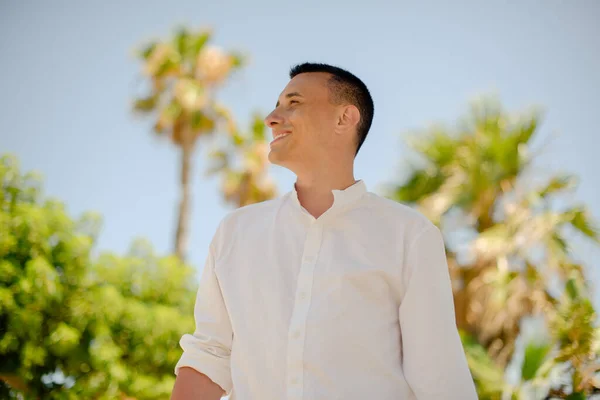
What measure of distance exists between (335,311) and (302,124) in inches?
25.2

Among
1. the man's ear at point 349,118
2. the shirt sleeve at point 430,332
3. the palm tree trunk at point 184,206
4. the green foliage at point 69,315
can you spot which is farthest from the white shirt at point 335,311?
the palm tree trunk at point 184,206

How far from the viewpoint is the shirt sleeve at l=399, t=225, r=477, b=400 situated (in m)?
1.76

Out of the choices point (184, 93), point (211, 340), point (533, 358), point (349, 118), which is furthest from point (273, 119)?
point (184, 93)

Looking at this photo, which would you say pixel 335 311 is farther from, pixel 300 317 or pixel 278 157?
pixel 278 157

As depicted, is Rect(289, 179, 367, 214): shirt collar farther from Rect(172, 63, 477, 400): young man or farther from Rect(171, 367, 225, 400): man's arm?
Rect(171, 367, 225, 400): man's arm

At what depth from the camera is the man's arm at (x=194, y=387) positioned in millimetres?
1906

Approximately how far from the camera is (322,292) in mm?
1866

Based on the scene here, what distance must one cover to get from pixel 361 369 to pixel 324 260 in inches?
12.7

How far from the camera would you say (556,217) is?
1127 centimetres

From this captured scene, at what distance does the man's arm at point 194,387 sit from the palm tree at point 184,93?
586 inches

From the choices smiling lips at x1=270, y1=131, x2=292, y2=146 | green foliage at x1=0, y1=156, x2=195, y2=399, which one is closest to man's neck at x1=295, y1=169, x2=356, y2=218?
smiling lips at x1=270, y1=131, x2=292, y2=146

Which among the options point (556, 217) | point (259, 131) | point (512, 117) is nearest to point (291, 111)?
point (556, 217)

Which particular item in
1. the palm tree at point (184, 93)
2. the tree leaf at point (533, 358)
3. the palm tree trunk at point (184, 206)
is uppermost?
the palm tree at point (184, 93)

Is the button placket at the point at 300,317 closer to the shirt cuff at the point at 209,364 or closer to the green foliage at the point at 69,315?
the shirt cuff at the point at 209,364
